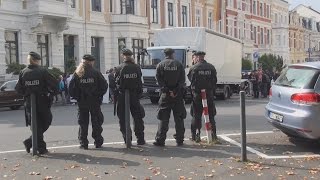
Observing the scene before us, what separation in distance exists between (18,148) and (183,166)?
3783mm

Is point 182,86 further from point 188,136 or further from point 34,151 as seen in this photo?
point 34,151

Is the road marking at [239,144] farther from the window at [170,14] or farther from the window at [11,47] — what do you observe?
the window at [170,14]

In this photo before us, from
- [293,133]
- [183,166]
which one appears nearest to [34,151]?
[183,166]

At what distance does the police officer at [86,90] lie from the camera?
31.9ft

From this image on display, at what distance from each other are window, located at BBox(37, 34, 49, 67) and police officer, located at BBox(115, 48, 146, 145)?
22.9m

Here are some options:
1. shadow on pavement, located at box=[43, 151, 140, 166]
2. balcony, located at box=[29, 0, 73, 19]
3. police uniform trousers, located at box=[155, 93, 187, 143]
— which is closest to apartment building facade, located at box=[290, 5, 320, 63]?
balcony, located at box=[29, 0, 73, 19]

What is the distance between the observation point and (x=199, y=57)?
1070 cm

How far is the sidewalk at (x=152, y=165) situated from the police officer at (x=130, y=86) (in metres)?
0.52

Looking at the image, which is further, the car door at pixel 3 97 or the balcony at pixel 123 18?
the balcony at pixel 123 18

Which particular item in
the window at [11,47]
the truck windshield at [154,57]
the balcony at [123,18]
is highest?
the balcony at [123,18]

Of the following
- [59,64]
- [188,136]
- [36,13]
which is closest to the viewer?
[188,136]

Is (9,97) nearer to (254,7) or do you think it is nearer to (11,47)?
(11,47)

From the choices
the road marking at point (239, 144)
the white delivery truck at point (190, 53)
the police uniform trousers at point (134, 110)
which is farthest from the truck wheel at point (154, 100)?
the police uniform trousers at point (134, 110)

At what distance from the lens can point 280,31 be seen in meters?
79.1
